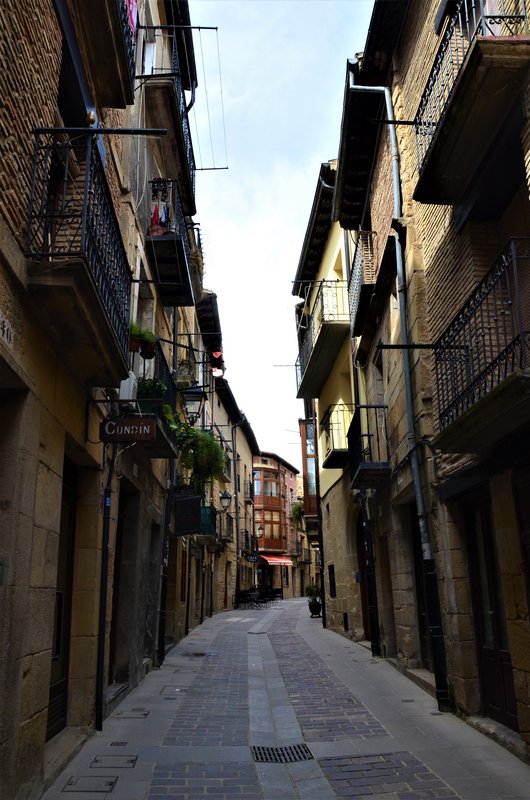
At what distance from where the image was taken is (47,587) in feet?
16.6

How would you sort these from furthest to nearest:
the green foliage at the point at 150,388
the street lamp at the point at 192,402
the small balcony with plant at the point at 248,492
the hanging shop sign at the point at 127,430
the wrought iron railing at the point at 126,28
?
the small balcony with plant at the point at 248,492, the street lamp at the point at 192,402, the green foliage at the point at 150,388, the hanging shop sign at the point at 127,430, the wrought iron railing at the point at 126,28

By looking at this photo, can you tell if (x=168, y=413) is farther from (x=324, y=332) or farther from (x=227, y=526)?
Answer: (x=227, y=526)

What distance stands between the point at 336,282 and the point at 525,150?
11.2 m

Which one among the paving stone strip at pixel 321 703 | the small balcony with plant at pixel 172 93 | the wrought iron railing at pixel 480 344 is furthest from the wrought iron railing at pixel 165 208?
the paving stone strip at pixel 321 703

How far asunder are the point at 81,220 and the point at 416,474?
207 inches

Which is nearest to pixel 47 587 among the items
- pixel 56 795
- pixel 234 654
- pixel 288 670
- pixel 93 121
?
pixel 56 795

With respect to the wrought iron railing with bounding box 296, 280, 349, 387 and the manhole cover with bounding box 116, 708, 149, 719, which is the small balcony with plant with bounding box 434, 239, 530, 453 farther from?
the wrought iron railing with bounding box 296, 280, 349, 387

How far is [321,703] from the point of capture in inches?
316

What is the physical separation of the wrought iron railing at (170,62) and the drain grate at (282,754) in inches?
396

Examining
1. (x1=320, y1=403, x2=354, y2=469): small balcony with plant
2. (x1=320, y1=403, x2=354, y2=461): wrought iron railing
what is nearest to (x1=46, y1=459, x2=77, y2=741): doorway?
(x1=320, y1=403, x2=354, y2=469): small balcony with plant

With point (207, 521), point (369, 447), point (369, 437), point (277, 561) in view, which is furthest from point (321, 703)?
point (277, 561)

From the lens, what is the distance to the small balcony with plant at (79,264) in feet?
14.4

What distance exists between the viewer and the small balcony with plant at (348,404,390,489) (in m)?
10.8

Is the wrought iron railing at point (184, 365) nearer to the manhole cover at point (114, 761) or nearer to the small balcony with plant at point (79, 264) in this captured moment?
the small balcony with plant at point (79, 264)
